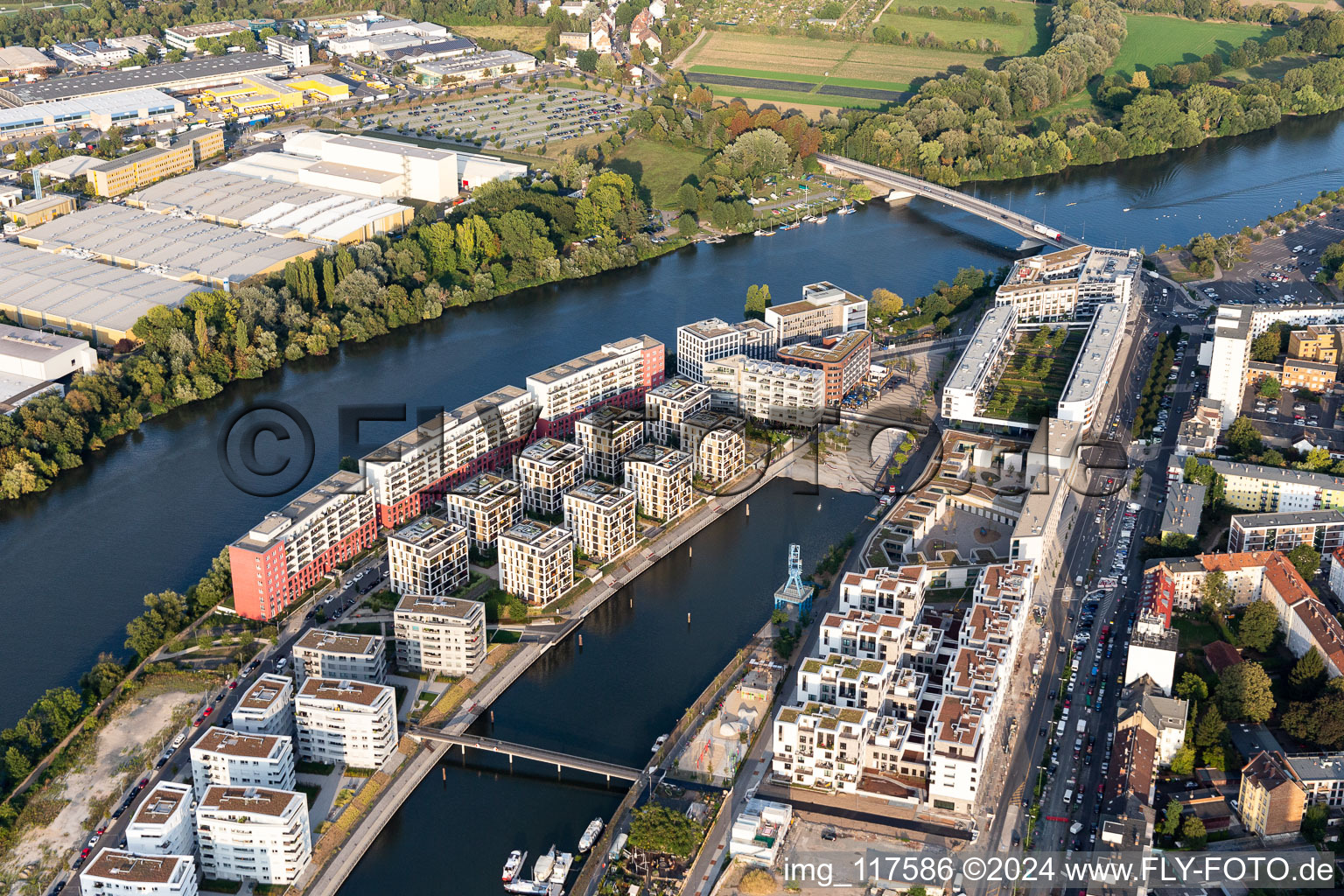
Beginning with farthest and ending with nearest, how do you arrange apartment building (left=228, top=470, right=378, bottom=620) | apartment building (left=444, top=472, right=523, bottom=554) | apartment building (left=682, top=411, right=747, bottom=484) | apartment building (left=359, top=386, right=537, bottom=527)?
apartment building (left=682, top=411, right=747, bottom=484)
apartment building (left=359, top=386, right=537, bottom=527)
apartment building (left=444, top=472, right=523, bottom=554)
apartment building (left=228, top=470, right=378, bottom=620)

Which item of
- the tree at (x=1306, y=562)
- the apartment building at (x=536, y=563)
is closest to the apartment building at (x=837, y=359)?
the apartment building at (x=536, y=563)

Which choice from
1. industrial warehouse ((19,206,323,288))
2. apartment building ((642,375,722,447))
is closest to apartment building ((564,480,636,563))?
apartment building ((642,375,722,447))

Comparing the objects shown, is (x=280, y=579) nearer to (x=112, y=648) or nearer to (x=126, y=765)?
(x=112, y=648)

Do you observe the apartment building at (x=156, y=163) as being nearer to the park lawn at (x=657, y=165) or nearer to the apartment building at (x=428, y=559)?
the park lawn at (x=657, y=165)

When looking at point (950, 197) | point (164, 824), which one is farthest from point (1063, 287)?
point (164, 824)

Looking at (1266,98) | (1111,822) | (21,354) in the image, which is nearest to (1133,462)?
(1111,822)

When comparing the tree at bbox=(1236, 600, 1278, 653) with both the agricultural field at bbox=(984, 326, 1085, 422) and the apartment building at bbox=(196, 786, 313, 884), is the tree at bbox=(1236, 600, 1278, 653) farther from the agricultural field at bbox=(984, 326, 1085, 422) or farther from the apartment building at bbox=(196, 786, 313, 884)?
the apartment building at bbox=(196, 786, 313, 884)
